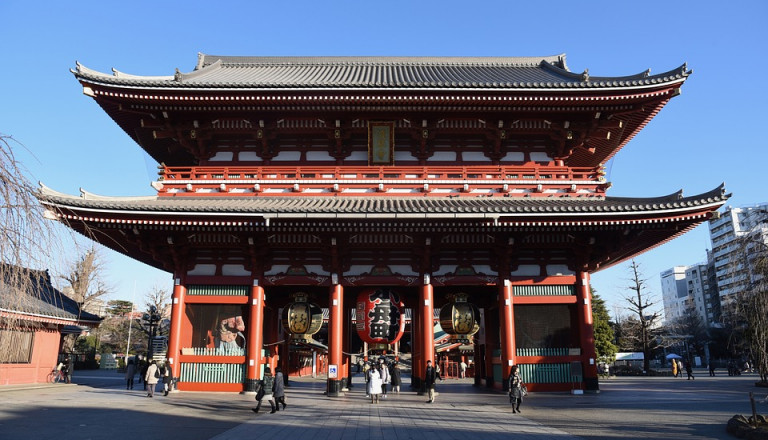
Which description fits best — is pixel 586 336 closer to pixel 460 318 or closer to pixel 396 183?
pixel 460 318

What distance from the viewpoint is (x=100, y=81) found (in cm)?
1786

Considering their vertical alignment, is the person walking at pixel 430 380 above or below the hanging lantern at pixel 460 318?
below

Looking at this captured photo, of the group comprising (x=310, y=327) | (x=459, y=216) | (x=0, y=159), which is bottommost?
(x=310, y=327)

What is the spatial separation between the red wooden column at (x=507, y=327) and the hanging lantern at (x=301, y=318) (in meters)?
7.40

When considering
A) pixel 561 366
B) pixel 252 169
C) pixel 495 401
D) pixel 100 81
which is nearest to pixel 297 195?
pixel 252 169

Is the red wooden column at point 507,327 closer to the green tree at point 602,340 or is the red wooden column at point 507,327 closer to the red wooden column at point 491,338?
the red wooden column at point 491,338

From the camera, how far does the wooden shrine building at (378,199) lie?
1811 cm

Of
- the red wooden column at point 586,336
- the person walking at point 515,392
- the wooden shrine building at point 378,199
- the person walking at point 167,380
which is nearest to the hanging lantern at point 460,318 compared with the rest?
the wooden shrine building at point 378,199

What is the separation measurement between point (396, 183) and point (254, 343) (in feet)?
27.5

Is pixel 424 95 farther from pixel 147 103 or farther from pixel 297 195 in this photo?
pixel 147 103

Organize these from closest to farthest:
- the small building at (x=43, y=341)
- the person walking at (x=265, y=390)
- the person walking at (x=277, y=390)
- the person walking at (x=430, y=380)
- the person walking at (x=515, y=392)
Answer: the person walking at (x=265, y=390) < the person walking at (x=515, y=392) < the person walking at (x=277, y=390) < the person walking at (x=430, y=380) < the small building at (x=43, y=341)

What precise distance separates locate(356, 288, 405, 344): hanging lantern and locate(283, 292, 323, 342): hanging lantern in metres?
1.92

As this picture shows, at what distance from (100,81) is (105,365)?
35.9m

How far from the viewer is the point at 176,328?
1880 cm
